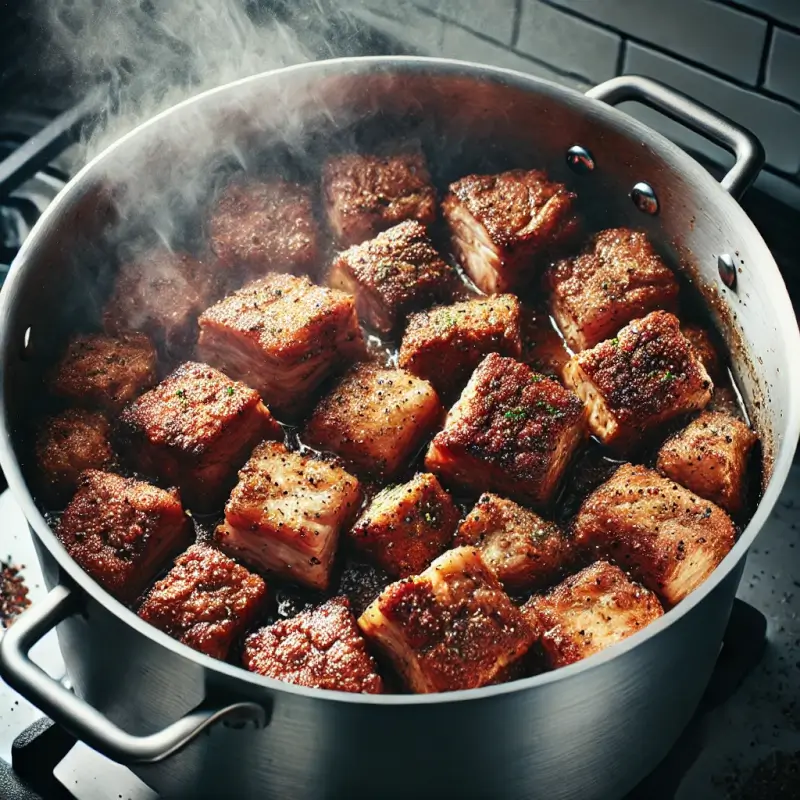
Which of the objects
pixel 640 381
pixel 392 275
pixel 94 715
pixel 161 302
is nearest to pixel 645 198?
pixel 640 381

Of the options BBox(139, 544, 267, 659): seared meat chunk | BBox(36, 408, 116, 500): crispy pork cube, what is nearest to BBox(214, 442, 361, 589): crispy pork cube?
BBox(139, 544, 267, 659): seared meat chunk

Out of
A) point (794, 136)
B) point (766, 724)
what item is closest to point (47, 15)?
point (794, 136)

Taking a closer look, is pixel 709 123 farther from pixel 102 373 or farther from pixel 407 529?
pixel 102 373

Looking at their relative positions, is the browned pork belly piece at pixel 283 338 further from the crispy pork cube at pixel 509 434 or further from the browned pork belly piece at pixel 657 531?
the browned pork belly piece at pixel 657 531

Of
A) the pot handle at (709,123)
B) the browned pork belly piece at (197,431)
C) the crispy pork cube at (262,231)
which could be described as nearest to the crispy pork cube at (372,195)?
the crispy pork cube at (262,231)

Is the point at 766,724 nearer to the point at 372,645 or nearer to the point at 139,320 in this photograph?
the point at 372,645

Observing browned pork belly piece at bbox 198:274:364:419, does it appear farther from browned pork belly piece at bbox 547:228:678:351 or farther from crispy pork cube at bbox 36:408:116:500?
browned pork belly piece at bbox 547:228:678:351
